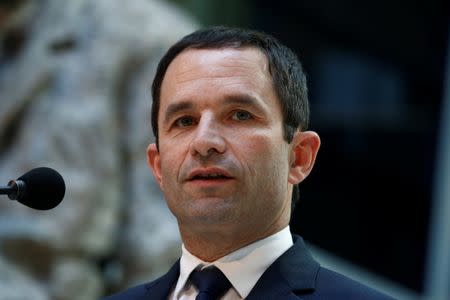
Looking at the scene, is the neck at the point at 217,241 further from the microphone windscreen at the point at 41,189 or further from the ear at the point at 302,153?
the microphone windscreen at the point at 41,189

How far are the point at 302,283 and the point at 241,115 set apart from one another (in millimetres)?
387

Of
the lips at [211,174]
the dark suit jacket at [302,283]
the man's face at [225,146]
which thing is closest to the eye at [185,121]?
the man's face at [225,146]

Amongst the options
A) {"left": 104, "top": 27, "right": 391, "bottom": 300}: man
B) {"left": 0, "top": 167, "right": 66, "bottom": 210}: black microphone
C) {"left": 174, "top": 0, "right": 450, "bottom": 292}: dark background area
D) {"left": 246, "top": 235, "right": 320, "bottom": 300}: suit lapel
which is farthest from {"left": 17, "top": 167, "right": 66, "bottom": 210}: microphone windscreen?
{"left": 174, "top": 0, "right": 450, "bottom": 292}: dark background area

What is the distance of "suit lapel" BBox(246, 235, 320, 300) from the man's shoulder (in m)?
0.02

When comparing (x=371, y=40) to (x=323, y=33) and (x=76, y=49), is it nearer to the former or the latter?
(x=323, y=33)

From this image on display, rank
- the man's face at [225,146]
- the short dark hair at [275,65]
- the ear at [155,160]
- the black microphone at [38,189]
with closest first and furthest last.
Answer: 1. the black microphone at [38,189]
2. the man's face at [225,146]
3. the short dark hair at [275,65]
4. the ear at [155,160]

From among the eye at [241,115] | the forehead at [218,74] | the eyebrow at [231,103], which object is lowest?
the eye at [241,115]

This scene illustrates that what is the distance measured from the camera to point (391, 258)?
8594mm

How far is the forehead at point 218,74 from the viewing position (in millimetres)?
2711

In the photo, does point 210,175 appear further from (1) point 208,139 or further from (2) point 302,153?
(2) point 302,153

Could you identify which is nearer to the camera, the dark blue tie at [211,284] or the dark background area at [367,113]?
the dark blue tie at [211,284]

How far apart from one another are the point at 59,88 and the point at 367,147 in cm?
333

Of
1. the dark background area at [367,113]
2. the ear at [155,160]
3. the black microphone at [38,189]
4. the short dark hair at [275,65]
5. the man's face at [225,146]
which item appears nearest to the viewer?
the black microphone at [38,189]

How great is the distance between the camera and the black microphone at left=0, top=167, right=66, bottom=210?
253 cm
